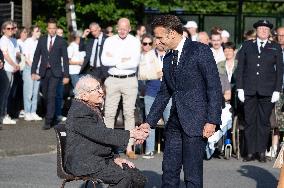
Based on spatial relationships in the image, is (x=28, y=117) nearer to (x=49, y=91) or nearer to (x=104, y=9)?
(x=49, y=91)

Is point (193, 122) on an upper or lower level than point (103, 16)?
lower

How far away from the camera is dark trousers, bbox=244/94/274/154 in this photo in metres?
15.1

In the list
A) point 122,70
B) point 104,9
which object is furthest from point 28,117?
point 104,9

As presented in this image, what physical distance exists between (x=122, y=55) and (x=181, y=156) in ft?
17.6

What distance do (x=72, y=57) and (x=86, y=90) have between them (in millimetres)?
10495

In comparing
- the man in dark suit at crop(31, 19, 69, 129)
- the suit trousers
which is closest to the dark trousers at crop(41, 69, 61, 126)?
the man in dark suit at crop(31, 19, 69, 129)

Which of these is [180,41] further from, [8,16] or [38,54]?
[8,16]

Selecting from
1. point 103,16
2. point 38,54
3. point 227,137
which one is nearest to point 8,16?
point 103,16

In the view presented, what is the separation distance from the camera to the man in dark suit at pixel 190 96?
916 centimetres

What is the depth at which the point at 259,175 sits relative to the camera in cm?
1350

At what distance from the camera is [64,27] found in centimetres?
2723

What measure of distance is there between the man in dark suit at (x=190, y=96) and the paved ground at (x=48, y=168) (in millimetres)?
2889

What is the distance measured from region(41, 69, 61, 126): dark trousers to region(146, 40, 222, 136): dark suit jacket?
8.53m

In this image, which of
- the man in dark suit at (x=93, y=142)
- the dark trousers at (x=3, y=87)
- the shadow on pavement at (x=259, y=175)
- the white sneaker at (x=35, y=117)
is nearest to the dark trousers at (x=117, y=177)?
the man in dark suit at (x=93, y=142)
